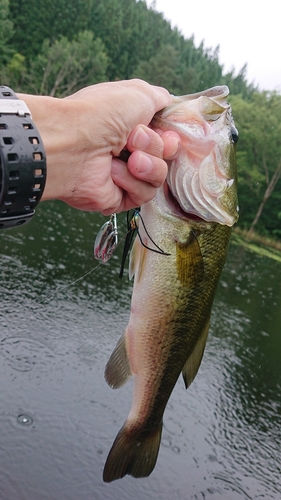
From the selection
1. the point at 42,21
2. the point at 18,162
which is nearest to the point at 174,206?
the point at 18,162

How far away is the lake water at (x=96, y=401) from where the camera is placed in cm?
589

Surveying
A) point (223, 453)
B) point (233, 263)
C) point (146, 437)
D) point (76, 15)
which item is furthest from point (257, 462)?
point (76, 15)

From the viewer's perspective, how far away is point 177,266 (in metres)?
2.40

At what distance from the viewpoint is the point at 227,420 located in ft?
25.3

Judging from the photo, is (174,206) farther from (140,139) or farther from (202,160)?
(140,139)

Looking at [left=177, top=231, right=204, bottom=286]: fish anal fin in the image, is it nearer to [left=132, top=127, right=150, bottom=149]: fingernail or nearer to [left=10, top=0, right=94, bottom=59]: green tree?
[left=132, top=127, right=150, bottom=149]: fingernail

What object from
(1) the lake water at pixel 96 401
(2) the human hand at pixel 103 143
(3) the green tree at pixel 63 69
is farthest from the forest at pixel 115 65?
(2) the human hand at pixel 103 143

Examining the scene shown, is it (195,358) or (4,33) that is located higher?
(195,358)

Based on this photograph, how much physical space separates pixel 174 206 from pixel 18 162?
91 centimetres

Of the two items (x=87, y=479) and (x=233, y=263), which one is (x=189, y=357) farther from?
(x=233, y=263)

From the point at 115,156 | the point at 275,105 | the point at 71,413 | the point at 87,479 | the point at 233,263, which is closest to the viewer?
the point at 115,156

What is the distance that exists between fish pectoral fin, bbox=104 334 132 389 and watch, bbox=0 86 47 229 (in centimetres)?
122

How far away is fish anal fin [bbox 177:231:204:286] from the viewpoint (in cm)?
232

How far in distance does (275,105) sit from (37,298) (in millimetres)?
37541
